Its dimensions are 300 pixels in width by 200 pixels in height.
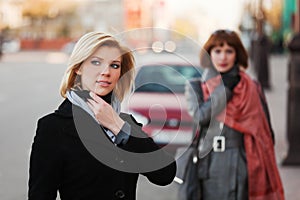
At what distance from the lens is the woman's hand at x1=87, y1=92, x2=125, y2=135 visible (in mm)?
2457

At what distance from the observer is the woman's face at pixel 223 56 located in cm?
485

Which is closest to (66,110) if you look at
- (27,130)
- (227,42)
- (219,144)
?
(219,144)

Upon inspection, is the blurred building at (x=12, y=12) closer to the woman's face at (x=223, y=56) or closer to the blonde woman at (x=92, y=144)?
the woman's face at (x=223, y=56)

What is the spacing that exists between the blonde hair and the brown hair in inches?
85.9

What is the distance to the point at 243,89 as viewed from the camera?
4863 mm

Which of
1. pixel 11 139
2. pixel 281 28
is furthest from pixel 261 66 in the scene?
pixel 281 28

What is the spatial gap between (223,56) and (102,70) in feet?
7.93

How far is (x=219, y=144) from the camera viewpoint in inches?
188

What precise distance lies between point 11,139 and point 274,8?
48132 millimetres

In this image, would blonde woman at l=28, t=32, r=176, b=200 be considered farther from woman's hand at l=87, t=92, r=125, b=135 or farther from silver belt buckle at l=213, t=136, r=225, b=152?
silver belt buckle at l=213, t=136, r=225, b=152

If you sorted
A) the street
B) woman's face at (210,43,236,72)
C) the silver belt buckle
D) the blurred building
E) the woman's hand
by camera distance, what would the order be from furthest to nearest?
the blurred building, the street, woman's face at (210,43,236,72), the silver belt buckle, the woman's hand

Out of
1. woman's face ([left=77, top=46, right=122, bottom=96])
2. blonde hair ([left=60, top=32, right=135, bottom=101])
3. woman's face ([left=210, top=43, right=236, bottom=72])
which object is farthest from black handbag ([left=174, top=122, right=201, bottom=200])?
woman's face ([left=77, top=46, right=122, bottom=96])

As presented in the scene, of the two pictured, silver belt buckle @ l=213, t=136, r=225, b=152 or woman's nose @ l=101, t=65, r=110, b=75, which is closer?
woman's nose @ l=101, t=65, r=110, b=75

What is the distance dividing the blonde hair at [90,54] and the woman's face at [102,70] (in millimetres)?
21
